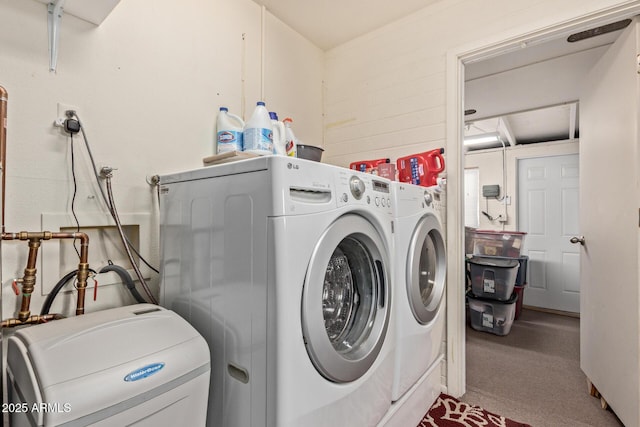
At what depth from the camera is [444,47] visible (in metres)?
1.98

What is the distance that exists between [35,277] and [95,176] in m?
0.42

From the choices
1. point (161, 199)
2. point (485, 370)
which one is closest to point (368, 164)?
point (161, 199)

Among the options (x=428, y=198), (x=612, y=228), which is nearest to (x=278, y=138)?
(x=428, y=198)

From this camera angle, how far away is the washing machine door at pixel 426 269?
142cm

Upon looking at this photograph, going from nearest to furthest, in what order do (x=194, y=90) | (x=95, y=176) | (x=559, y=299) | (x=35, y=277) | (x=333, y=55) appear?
(x=35, y=277) → (x=95, y=176) → (x=194, y=90) → (x=333, y=55) → (x=559, y=299)

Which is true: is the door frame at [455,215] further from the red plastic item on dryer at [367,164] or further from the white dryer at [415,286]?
the red plastic item on dryer at [367,164]

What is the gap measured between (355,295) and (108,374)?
2.78 ft

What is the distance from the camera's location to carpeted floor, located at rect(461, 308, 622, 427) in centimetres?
175

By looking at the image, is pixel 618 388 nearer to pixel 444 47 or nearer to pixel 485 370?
pixel 485 370

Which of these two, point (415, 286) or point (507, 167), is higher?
point (507, 167)

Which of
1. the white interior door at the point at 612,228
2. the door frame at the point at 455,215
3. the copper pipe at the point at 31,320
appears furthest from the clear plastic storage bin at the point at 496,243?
the copper pipe at the point at 31,320

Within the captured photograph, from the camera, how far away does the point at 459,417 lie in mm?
1680

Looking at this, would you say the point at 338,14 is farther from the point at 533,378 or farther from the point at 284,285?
the point at 533,378

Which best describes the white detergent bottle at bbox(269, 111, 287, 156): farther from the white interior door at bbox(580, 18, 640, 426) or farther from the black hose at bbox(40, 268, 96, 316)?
the white interior door at bbox(580, 18, 640, 426)
